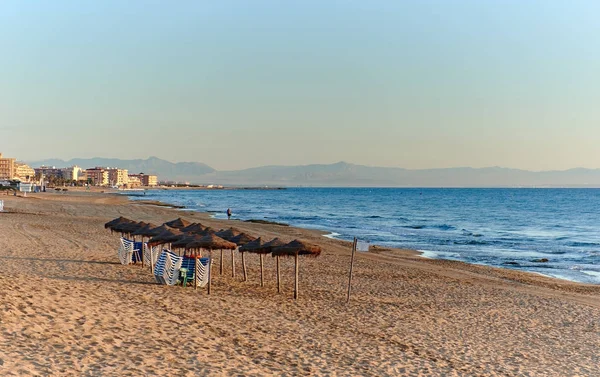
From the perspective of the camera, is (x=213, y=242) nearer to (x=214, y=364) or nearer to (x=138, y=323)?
(x=138, y=323)

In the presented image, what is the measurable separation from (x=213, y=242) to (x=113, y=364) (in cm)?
754

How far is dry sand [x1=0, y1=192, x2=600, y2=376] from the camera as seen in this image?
8500 millimetres

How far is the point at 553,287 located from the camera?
19781mm

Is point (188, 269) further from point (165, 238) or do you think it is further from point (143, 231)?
point (143, 231)

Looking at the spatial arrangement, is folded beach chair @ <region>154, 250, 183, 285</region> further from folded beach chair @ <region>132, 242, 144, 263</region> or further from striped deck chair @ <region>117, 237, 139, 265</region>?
folded beach chair @ <region>132, 242, 144, 263</region>

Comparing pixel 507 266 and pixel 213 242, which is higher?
pixel 213 242

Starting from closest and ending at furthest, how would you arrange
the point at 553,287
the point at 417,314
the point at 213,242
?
the point at 417,314 < the point at 213,242 < the point at 553,287

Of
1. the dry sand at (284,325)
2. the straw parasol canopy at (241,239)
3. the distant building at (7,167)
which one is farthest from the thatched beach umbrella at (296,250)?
the distant building at (7,167)

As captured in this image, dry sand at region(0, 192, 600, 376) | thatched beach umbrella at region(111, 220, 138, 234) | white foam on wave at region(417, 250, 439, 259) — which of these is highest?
thatched beach umbrella at region(111, 220, 138, 234)

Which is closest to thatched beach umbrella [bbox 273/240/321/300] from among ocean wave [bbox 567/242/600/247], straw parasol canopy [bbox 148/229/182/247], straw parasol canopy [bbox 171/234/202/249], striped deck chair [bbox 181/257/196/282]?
striped deck chair [bbox 181/257/196/282]

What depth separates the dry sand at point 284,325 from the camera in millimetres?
8500

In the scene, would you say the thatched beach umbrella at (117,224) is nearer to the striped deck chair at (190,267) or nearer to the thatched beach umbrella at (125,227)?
the thatched beach umbrella at (125,227)

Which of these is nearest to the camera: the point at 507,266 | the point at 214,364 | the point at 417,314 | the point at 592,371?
the point at 214,364

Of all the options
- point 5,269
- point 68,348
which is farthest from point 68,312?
point 5,269
